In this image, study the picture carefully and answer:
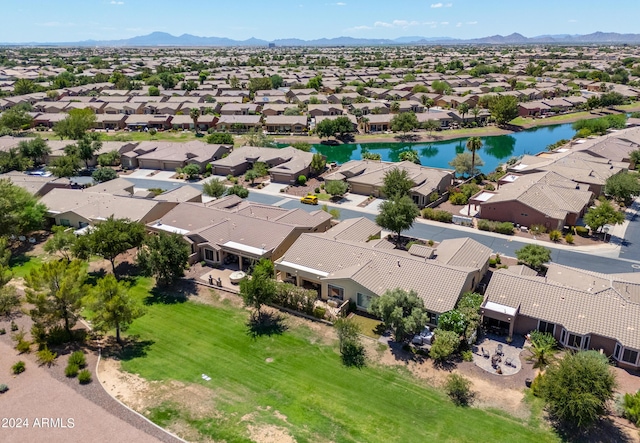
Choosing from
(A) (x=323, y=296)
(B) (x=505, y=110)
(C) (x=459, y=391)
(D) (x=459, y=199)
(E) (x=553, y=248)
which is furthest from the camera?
Answer: (B) (x=505, y=110)

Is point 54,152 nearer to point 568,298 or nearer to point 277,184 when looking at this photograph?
point 277,184

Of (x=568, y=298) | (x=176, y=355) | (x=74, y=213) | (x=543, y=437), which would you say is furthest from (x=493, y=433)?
(x=74, y=213)

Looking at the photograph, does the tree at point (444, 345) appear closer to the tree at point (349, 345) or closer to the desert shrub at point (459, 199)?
the tree at point (349, 345)

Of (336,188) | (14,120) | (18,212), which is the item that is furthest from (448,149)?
(14,120)

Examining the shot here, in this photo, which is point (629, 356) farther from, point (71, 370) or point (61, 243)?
point (61, 243)

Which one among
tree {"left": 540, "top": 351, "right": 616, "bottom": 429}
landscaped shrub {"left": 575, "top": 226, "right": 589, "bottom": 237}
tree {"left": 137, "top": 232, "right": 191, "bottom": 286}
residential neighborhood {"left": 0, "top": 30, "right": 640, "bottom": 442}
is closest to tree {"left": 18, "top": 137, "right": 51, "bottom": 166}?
residential neighborhood {"left": 0, "top": 30, "right": 640, "bottom": 442}

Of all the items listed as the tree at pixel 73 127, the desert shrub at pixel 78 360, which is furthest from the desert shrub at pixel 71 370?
the tree at pixel 73 127
